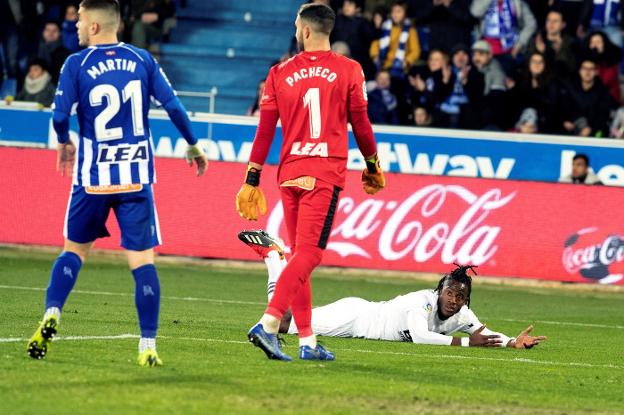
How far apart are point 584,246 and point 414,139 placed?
300 cm

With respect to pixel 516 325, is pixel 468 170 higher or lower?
higher

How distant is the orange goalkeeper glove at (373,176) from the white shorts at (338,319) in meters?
2.29

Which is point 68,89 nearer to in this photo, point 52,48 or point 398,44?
point 398,44

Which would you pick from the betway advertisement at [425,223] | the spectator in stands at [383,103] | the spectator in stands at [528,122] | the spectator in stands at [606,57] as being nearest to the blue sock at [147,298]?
the betway advertisement at [425,223]

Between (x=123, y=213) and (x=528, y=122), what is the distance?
1314 centimetres

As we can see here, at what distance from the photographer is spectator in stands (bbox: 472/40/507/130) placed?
22047mm

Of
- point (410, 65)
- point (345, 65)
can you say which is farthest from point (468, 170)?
point (345, 65)

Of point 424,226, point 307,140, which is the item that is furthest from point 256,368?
point 424,226

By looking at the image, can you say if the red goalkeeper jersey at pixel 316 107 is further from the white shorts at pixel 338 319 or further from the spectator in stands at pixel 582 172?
the spectator in stands at pixel 582 172

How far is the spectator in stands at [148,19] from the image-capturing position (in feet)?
85.4

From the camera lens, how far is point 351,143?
2055 cm

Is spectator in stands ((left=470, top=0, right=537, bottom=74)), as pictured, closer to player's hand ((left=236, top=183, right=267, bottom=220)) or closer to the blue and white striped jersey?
player's hand ((left=236, top=183, right=267, bottom=220))

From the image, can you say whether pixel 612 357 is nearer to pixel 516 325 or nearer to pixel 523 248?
pixel 516 325

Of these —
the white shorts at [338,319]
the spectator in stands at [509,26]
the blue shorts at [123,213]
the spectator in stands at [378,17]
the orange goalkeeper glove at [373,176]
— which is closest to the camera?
the blue shorts at [123,213]
